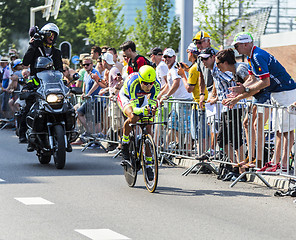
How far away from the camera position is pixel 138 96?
9906mm

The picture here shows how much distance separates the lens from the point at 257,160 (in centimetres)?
1038

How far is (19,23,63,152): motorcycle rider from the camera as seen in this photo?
12.5 meters

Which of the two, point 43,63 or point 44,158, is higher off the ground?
point 43,63

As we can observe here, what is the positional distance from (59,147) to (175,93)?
3.26 metres

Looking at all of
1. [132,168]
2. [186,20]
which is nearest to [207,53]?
[132,168]

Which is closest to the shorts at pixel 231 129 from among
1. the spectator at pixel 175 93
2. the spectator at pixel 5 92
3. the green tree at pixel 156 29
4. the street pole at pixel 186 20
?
the spectator at pixel 175 93

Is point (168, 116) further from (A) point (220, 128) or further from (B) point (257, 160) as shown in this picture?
(B) point (257, 160)

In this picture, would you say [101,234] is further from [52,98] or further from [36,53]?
[36,53]

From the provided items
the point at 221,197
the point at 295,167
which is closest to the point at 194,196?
the point at 221,197

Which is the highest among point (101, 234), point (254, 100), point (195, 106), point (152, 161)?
point (254, 100)

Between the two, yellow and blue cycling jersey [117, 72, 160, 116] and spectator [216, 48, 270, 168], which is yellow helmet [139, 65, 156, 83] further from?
spectator [216, 48, 270, 168]

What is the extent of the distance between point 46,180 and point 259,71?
3.38 meters

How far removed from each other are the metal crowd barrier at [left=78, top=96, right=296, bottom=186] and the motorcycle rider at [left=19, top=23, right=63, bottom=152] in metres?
2.19

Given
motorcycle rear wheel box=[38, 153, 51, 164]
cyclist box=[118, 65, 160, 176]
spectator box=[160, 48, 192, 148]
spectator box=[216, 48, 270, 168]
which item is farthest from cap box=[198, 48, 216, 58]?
motorcycle rear wheel box=[38, 153, 51, 164]
